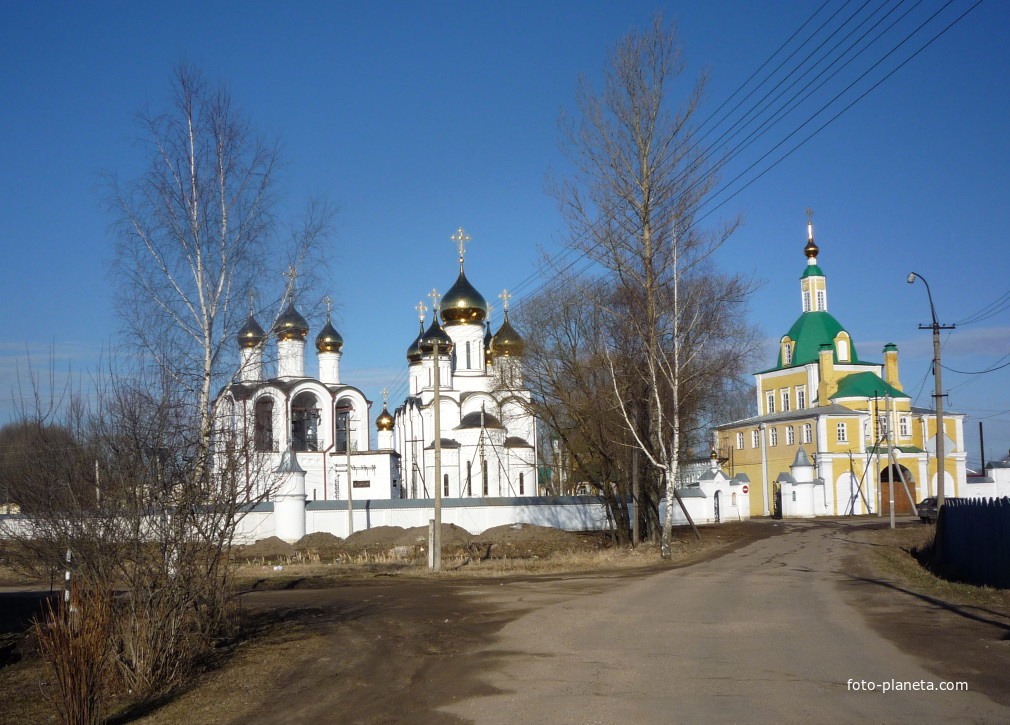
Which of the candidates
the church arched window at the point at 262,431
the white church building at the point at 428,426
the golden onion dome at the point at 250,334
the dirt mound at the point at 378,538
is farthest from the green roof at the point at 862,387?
the church arched window at the point at 262,431

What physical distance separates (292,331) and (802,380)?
48.1m

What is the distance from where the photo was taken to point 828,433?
166ft

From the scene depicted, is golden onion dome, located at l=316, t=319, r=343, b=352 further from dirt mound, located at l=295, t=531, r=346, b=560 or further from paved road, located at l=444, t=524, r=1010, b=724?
paved road, located at l=444, t=524, r=1010, b=724

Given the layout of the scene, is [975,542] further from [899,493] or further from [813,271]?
[813,271]

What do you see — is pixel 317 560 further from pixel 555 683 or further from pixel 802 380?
pixel 802 380

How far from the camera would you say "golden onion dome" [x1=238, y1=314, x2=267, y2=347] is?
13.5 m

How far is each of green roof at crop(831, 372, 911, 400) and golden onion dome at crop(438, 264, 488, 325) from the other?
21.0 m

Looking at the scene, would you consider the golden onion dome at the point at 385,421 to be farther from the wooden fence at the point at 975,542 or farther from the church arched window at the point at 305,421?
the wooden fence at the point at 975,542

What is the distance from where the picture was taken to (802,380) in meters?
57.0

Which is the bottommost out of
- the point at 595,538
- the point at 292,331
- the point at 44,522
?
the point at 595,538

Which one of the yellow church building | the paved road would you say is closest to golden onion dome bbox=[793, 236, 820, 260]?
the yellow church building

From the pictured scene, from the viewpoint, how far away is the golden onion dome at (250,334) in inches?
531

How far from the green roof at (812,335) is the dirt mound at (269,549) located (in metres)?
36.3

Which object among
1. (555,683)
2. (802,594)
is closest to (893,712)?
(555,683)
